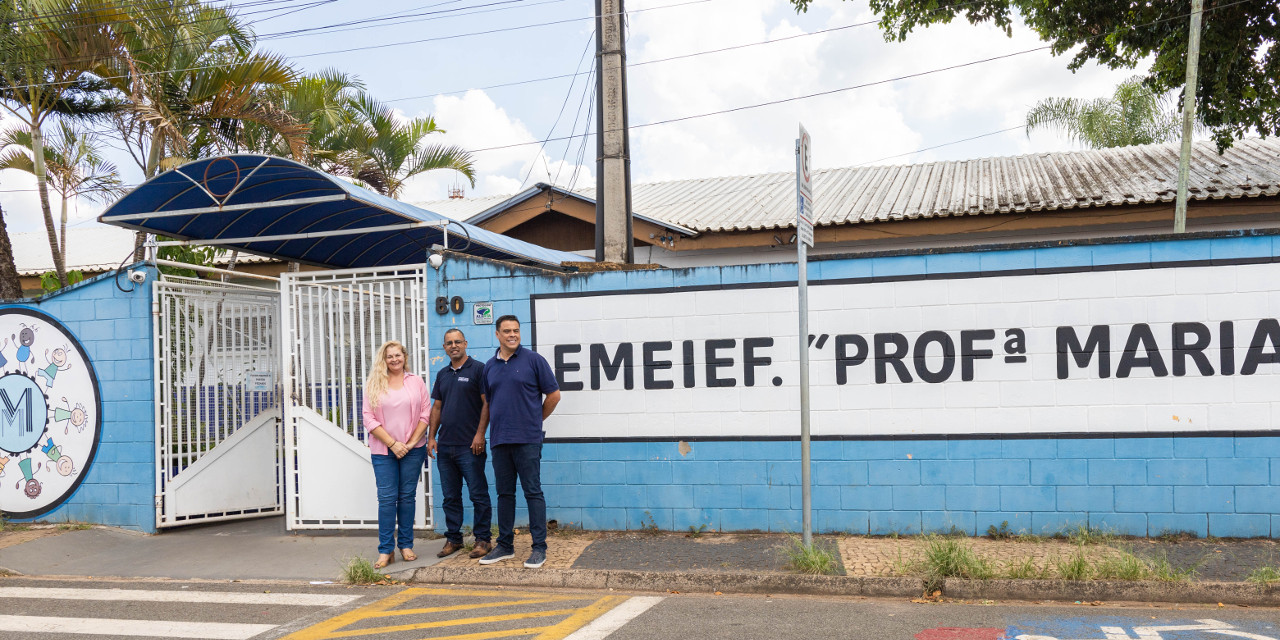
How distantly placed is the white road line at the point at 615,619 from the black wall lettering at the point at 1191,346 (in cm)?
409

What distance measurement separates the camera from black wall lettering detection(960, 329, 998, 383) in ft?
22.4

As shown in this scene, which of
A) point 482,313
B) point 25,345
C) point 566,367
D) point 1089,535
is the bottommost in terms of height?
point 1089,535

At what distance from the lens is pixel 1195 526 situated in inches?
257

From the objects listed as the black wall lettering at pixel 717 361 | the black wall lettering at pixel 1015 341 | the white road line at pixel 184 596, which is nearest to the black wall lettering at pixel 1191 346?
the black wall lettering at pixel 1015 341

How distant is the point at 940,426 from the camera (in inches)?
270

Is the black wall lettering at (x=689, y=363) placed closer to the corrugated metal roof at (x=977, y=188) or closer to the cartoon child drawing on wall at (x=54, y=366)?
the corrugated metal roof at (x=977, y=188)

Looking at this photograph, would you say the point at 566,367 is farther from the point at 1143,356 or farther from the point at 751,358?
the point at 1143,356

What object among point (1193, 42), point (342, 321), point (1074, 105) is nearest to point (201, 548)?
point (342, 321)

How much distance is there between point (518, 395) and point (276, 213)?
3.55 metres

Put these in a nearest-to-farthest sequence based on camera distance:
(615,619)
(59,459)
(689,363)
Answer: (615,619), (689,363), (59,459)

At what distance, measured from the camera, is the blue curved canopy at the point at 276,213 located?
7.18 m

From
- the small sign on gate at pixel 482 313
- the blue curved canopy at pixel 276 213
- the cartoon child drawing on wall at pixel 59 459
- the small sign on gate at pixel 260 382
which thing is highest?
the blue curved canopy at pixel 276 213

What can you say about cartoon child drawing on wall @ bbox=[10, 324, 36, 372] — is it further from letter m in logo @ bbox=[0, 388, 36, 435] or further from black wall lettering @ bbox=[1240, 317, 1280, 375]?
black wall lettering @ bbox=[1240, 317, 1280, 375]

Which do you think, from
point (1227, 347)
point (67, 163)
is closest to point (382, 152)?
point (67, 163)
